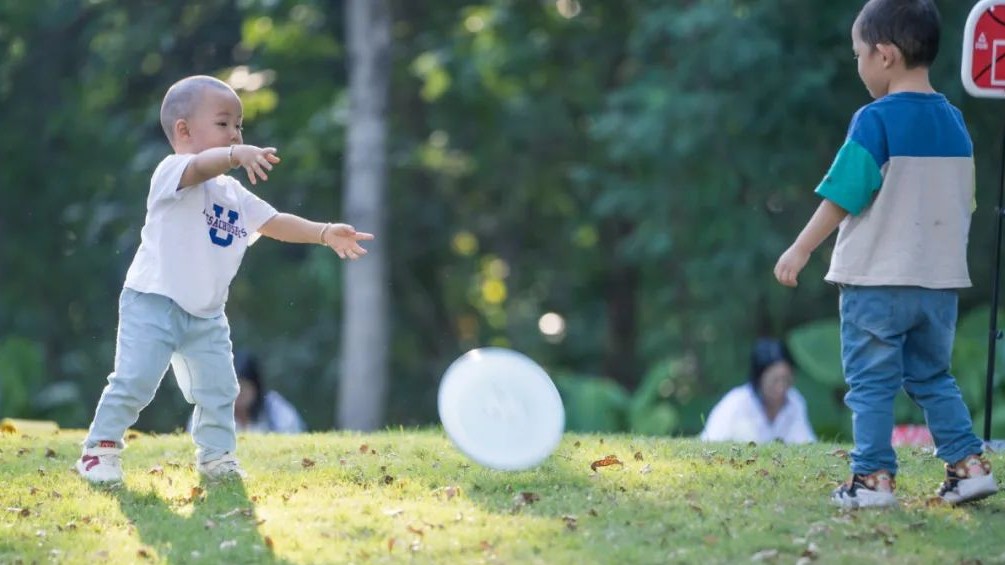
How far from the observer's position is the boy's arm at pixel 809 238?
207 inches

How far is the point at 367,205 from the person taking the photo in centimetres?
1678

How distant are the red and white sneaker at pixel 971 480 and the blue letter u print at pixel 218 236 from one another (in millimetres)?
2908

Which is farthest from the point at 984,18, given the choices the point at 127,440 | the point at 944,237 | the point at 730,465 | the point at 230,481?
the point at 127,440

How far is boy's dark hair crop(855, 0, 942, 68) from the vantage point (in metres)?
5.27

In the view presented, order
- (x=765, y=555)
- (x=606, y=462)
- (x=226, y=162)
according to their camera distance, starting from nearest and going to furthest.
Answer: (x=765, y=555)
(x=226, y=162)
(x=606, y=462)

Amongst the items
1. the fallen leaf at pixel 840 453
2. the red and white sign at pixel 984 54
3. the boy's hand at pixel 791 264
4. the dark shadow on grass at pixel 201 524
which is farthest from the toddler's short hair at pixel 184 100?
the red and white sign at pixel 984 54

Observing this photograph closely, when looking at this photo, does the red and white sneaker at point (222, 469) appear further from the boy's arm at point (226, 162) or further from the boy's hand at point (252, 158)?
the boy's hand at point (252, 158)

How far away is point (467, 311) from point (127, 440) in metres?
14.6

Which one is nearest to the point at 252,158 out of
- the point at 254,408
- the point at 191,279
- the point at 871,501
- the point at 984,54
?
the point at 191,279

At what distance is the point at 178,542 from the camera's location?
16.7ft

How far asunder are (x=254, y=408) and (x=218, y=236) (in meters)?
5.30

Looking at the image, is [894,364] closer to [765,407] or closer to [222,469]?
[222,469]

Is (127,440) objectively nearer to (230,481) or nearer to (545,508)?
(230,481)

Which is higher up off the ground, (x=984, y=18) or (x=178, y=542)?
(x=984, y=18)
